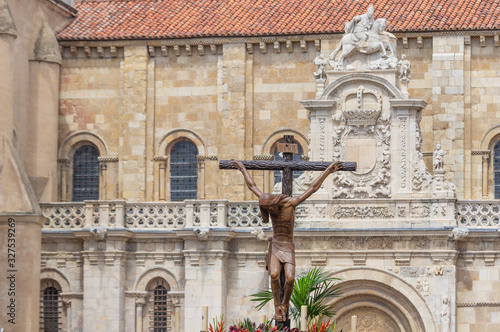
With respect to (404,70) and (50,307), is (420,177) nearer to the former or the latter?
(404,70)

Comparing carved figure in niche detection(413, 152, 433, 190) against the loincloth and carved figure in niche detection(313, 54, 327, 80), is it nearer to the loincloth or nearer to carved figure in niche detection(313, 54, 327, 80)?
carved figure in niche detection(313, 54, 327, 80)

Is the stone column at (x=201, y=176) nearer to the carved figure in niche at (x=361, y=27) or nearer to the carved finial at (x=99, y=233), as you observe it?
the carved finial at (x=99, y=233)

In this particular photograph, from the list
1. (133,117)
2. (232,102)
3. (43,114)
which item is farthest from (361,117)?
(43,114)

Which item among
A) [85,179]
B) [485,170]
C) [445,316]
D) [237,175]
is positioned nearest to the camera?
[445,316]

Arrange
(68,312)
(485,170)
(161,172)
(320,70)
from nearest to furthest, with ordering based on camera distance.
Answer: (320,70)
(68,312)
(485,170)
(161,172)

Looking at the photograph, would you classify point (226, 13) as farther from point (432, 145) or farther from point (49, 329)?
point (49, 329)

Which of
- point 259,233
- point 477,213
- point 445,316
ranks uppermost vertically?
point 477,213

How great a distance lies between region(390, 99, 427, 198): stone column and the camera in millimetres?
43625

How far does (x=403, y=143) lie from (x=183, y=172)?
35.1 feet

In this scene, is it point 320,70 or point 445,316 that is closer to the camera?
point 445,316

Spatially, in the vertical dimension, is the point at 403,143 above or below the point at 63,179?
below

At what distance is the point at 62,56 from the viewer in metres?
53.0

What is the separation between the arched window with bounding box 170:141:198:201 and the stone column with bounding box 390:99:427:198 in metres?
10.1

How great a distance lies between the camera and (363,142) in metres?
44.1
